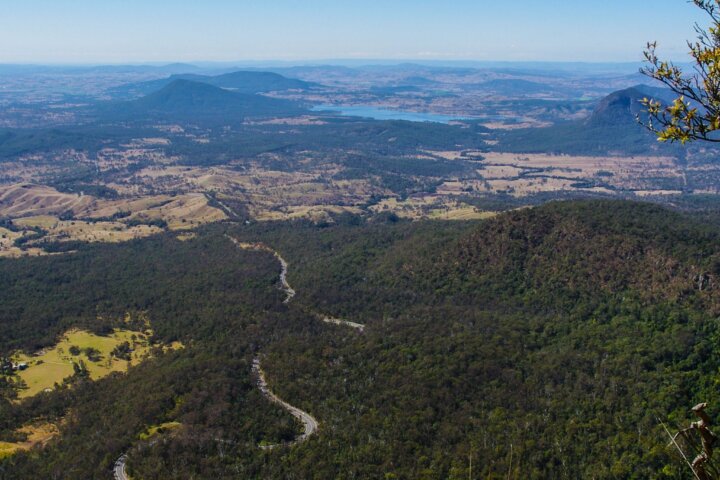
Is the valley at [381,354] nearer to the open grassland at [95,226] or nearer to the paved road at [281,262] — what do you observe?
the paved road at [281,262]

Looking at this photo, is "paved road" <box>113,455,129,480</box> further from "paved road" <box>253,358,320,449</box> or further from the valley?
"paved road" <box>253,358,320,449</box>

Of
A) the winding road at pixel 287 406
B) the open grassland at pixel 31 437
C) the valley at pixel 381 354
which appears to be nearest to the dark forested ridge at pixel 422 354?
the valley at pixel 381 354

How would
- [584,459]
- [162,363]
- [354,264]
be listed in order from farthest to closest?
[354,264] → [162,363] → [584,459]

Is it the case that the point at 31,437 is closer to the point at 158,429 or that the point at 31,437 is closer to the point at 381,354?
the point at 158,429

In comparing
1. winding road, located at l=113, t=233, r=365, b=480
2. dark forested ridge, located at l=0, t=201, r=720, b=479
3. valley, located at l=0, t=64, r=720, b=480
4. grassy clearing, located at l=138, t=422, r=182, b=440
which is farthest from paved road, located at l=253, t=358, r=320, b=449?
grassy clearing, located at l=138, t=422, r=182, b=440

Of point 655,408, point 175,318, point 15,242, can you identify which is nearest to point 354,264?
point 175,318

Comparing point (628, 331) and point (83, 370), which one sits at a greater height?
point (628, 331)

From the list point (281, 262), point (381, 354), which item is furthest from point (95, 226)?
point (381, 354)

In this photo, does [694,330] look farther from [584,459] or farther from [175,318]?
[175,318]
